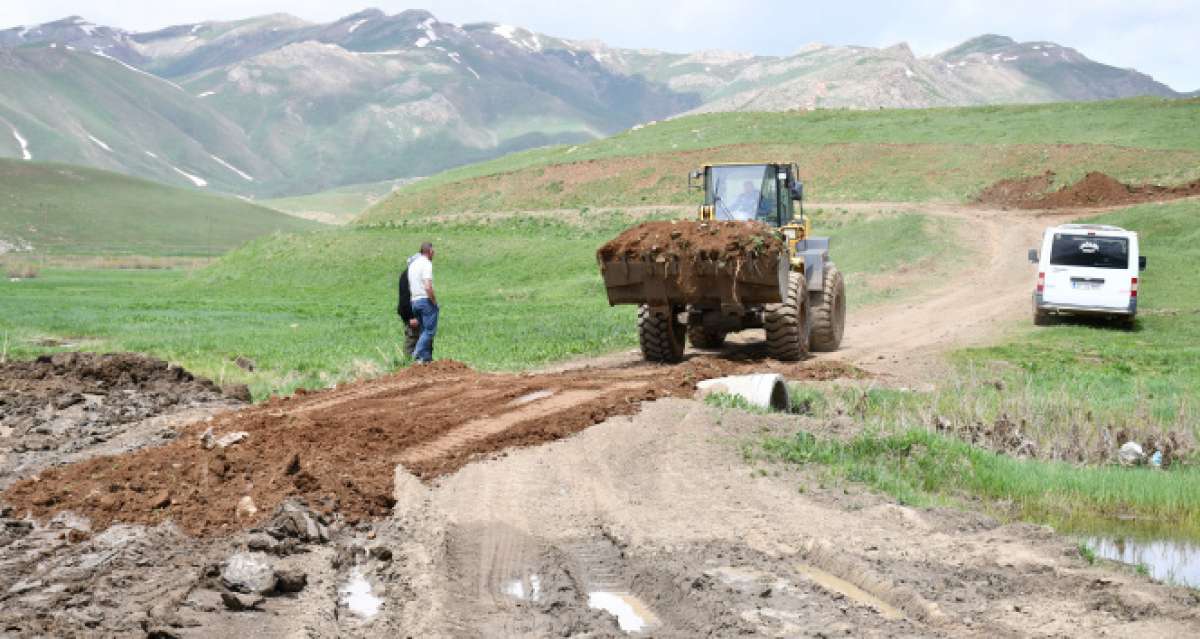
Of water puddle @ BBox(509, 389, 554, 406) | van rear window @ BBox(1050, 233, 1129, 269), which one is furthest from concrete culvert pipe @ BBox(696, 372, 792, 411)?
van rear window @ BBox(1050, 233, 1129, 269)

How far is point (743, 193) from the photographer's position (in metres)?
21.1

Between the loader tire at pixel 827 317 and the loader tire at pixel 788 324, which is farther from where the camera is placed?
the loader tire at pixel 827 317

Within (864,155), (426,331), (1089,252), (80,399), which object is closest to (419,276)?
(426,331)

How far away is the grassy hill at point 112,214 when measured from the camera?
143 meters

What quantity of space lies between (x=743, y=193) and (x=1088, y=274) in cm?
978

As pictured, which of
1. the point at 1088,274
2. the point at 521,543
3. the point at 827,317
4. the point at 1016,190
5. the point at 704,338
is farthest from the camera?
the point at 1016,190

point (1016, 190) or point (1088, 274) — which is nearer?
point (1088, 274)

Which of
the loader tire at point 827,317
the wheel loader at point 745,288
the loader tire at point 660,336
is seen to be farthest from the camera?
the loader tire at point 827,317

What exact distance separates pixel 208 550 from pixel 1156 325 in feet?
78.8

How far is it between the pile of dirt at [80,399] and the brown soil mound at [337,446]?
133 cm

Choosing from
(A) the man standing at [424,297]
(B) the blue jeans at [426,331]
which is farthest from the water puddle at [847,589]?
(B) the blue jeans at [426,331]

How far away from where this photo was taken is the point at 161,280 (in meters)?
62.7

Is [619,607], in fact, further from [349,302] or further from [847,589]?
[349,302]

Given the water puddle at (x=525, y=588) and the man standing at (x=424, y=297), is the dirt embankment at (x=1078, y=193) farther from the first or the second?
the water puddle at (x=525, y=588)
